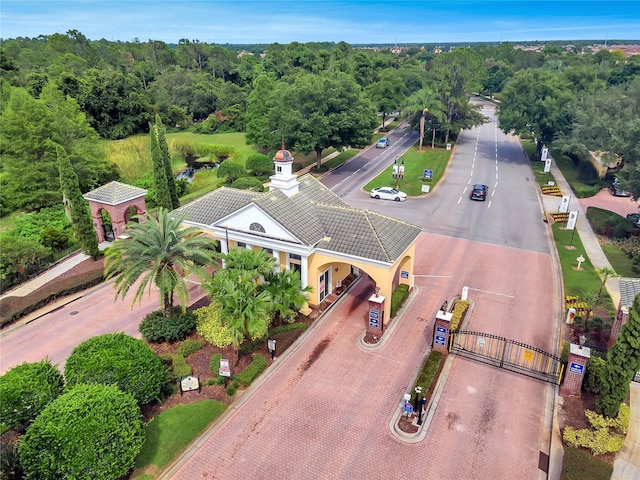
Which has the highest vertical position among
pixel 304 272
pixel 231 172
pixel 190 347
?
pixel 304 272

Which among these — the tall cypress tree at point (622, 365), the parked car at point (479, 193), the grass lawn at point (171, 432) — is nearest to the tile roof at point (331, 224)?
the grass lawn at point (171, 432)

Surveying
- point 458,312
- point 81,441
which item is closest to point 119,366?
A: point 81,441

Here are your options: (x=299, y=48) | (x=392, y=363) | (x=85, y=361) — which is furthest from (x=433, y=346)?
(x=299, y=48)

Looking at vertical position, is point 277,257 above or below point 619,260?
above

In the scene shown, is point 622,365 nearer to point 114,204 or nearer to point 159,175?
point 114,204

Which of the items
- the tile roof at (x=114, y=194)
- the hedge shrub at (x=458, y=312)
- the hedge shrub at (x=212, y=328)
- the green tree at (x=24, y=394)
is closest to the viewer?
the green tree at (x=24, y=394)

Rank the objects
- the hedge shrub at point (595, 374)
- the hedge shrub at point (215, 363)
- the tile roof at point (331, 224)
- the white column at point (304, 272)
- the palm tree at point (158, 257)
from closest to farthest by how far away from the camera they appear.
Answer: the hedge shrub at point (595, 374), the hedge shrub at point (215, 363), the palm tree at point (158, 257), the tile roof at point (331, 224), the white column at point (304, 272)

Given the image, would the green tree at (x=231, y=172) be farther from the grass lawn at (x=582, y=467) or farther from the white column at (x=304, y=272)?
the grass lawn at (x=582, y=467)

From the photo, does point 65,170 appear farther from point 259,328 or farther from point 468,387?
point 468,387
